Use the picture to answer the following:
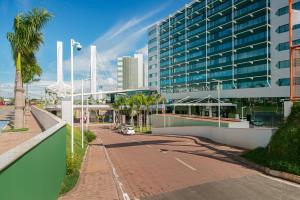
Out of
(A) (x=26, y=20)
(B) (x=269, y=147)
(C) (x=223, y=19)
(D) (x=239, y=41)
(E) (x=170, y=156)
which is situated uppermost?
(C) (x=223, y=19)

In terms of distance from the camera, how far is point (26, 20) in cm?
2709

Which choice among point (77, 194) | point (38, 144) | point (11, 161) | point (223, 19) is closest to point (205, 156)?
point (77, 194)

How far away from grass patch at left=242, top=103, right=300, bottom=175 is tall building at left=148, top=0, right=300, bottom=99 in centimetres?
4276

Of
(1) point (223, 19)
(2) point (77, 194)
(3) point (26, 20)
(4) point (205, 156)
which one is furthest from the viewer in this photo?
(1) point (223, 19)

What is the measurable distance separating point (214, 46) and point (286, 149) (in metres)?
66.3

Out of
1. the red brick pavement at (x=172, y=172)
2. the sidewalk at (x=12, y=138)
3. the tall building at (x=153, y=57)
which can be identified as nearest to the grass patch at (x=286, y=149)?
the red brick pavement at (x=172, y=172)

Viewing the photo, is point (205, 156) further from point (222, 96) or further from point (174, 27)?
point (174, 27)

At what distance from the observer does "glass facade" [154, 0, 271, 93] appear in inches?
2569

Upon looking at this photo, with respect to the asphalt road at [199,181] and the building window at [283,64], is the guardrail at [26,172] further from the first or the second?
the building window at [283,64]

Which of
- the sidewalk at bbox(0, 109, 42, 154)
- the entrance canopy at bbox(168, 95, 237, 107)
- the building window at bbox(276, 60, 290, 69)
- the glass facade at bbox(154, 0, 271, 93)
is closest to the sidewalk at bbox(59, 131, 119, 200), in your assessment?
the sidewalk at bbox(0, 109, 42, 154)

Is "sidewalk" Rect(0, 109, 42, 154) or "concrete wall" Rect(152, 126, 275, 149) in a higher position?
"sidewalk" Rect(0, 109, 42, 154)

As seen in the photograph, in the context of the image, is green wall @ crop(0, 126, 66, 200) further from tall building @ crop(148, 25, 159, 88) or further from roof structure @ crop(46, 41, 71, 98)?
tall building @ crop(148, 25, 159, 88)

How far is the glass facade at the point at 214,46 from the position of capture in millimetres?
65250

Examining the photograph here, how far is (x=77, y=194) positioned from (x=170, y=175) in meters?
5.59
